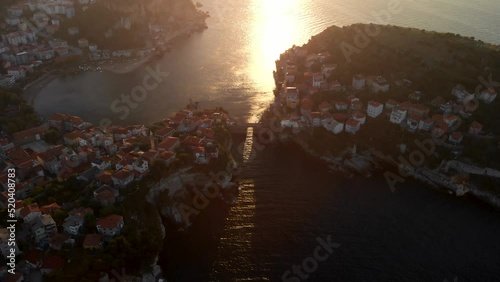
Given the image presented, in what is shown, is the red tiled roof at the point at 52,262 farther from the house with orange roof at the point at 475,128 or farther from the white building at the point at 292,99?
the house with orange roof at the point at 475,128

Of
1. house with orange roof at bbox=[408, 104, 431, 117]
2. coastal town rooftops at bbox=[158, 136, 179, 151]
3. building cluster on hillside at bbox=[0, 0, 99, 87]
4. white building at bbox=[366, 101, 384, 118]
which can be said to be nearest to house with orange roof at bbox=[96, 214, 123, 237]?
coastal town rooftops at bbox=[158, 136, 179, 151]

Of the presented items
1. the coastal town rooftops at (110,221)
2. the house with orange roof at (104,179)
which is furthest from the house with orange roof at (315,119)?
the coastal town rooftops at (110,221)

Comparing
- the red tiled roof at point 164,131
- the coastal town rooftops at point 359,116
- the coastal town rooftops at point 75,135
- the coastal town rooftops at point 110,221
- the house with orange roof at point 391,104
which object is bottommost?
the coastal town rooftops at point 110,221

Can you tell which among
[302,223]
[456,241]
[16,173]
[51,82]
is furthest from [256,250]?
[51,82]

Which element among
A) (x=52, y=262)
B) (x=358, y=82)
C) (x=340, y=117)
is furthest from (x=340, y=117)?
(x=52, y=262)

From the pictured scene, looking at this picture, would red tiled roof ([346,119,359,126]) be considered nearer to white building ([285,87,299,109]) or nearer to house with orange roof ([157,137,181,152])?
white building ([285,87,299,109])

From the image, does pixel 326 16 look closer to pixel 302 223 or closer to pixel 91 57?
pixel 91 57

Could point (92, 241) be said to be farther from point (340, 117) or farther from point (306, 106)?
point (340, 117)
